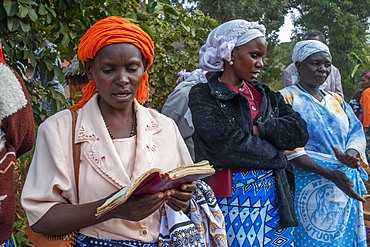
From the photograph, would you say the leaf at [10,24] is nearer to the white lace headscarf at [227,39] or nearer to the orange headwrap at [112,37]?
the orange headwrap at [112,37]

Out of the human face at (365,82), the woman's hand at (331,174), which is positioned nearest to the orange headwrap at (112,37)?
the woman's hand at (331,174)

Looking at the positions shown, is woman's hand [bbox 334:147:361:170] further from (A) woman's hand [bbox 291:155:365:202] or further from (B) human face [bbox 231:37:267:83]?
(B) human face [bbox 231:37:267:83]

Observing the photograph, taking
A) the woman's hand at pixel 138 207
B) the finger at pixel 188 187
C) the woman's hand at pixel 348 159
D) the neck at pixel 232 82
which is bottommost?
the woman's hand at pixel 138 207

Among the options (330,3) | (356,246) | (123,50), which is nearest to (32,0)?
(123,50)

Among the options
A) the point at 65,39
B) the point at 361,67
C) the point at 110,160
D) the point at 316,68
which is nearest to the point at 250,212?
the point at 110,160

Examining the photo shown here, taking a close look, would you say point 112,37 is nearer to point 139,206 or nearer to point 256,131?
point 139,206

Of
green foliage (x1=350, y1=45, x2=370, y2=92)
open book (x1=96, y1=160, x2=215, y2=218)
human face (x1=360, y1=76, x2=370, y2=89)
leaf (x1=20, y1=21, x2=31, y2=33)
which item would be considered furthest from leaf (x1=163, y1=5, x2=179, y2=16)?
green foliage (x1=350, y1=45, x2=370, y2=92)

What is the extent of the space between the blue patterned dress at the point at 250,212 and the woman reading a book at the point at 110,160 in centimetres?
75

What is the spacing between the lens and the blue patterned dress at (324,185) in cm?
368

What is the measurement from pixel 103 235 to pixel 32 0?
4.32 ft

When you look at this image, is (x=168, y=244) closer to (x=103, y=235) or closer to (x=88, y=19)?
(x=103, y=235)

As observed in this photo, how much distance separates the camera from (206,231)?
7.47 ft

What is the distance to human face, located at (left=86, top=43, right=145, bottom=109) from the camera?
204 cm

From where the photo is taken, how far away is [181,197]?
6.47 ft
